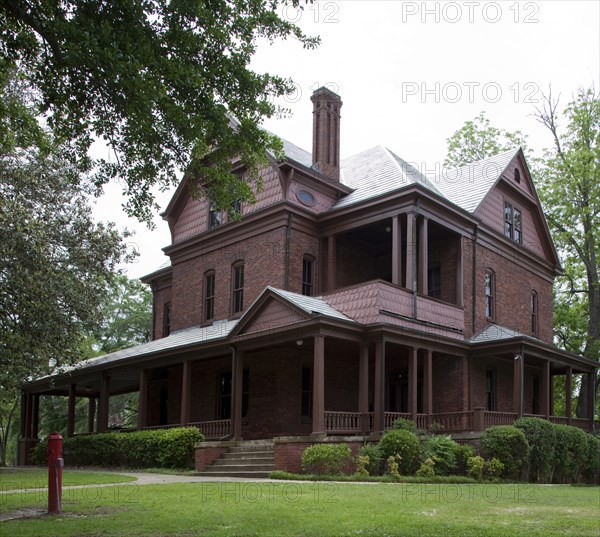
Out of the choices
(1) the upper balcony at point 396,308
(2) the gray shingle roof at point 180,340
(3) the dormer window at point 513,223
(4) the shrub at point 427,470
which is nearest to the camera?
(4) the shrub at point 427,470

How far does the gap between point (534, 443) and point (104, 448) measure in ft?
44.8

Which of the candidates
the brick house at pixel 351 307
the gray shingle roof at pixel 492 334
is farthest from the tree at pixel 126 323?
the gray shingle roof at pixel 492 334

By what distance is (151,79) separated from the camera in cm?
1082

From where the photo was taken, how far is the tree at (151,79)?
10773mm

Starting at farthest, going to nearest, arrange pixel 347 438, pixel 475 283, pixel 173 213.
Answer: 1. pixel 173 213
2. pixel 475 283
3. pixel 347 438

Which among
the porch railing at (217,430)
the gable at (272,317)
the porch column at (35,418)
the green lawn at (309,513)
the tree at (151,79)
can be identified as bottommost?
the porch column at (35,418)

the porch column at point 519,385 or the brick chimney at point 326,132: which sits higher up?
the brick chimney at point 326,132

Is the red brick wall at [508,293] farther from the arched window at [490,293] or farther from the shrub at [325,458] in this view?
the shrub at [325,458]

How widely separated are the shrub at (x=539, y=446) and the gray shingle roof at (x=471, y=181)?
8279mm

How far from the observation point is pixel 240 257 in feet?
88.2

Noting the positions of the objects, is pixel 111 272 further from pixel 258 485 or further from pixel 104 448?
pixel 258 485

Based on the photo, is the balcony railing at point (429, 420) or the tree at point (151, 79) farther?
the balcony railing at point (429, 420)

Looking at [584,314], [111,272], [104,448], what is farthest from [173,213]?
[584,314]

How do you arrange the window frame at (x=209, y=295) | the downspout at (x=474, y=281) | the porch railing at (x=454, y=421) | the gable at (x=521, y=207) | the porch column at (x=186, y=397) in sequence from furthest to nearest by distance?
the window frame at (x=209, y=295)
the gable at (x=521, y=207)
the downspout at (x=474, y=281)
the porch column at (x=186, y=397)
the porch railing at (x=454, y=421)
